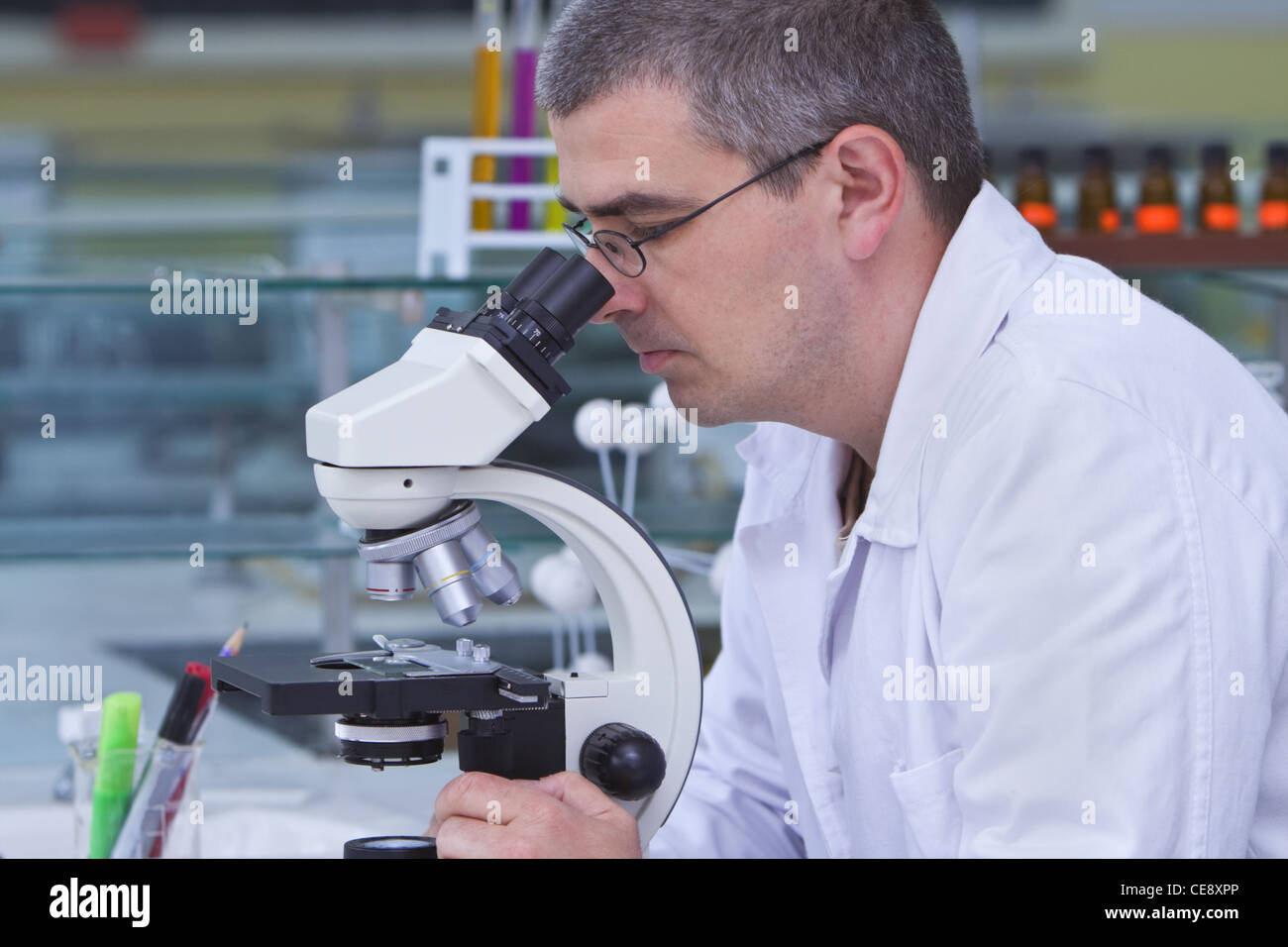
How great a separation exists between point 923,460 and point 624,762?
0.33m

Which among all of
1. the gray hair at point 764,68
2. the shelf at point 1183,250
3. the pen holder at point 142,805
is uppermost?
the gray hair at point 764,68

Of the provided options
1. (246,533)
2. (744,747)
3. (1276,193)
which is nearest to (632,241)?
(744,747)

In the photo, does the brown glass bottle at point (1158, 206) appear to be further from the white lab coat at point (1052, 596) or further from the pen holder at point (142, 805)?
the pen holder at point (142, 805)

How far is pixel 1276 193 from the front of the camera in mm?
1764

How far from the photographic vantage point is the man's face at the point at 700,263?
1071 mm

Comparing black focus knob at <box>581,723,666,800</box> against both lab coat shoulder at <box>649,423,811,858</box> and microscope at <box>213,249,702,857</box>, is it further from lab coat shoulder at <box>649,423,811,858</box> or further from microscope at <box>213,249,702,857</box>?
lab coat shoulder at <box>649,423,811,858</box>

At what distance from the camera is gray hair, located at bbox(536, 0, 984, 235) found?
1.07m

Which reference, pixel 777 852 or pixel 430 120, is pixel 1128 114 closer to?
pixel 430 120

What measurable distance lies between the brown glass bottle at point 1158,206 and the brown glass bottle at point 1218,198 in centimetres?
3

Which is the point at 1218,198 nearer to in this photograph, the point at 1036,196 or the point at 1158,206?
the point at 1158,206

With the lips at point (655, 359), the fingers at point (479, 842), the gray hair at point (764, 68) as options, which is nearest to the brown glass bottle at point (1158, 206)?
the gray hair at point (764, 68)

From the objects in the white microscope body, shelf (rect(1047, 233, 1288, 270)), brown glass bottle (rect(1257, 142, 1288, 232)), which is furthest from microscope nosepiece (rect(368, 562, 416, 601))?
brown glass bottle (rect(1257, 142, 1288, 232))

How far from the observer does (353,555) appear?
5.35 ft
